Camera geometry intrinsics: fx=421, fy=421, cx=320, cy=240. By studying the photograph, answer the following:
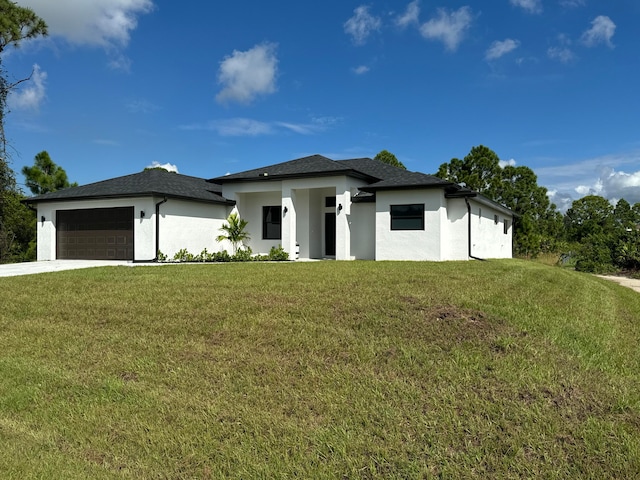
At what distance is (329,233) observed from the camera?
20.1 meters

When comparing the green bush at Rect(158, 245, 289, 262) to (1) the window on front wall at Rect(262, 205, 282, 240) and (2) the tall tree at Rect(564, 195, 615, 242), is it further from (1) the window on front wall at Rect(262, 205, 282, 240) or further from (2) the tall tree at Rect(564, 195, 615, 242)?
(2) the tall tree at Rect(564, 195, 615, 242)

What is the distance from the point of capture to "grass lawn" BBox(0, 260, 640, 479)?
10.2 feet

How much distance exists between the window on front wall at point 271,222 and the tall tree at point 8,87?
1339 centimetres

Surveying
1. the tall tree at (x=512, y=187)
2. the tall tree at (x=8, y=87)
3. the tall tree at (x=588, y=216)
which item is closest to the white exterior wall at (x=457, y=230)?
the tall tree at (x=512, y=187)

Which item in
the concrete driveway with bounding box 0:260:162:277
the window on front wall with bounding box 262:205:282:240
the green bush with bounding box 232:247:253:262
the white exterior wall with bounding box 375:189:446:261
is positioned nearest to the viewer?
the concrete driveway with bounding box 0:260:162:277

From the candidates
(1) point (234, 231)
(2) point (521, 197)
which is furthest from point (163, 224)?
(2) point (521, 197)

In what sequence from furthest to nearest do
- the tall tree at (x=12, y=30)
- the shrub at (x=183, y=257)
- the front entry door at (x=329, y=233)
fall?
1. the tall tree at (x=12, y=30)
2. the front entry door at (x=329, y=233)
3. the shrub at (x=183, y=257)

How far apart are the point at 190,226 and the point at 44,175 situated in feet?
41.6

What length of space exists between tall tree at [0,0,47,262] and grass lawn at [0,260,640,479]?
710 inches

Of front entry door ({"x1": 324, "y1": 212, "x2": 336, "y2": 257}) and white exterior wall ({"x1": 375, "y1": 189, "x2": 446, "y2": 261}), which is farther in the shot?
front entry door ({"x1": 324, "y1": 212, "x2": 336, "y2": 257})

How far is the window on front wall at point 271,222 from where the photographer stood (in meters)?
20.2

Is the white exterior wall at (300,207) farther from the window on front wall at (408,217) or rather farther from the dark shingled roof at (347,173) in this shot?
the window on front wall at (408,217)

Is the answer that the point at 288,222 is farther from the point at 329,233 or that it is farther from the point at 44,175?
the point at 44,175

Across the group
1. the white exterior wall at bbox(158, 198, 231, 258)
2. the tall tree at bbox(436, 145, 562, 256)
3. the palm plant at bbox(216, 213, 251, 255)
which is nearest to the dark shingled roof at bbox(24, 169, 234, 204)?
the white exterior wall at bbox(158, 198, 231, 258)
